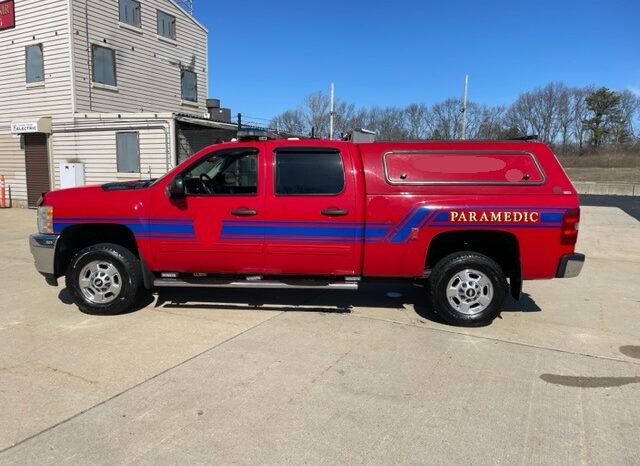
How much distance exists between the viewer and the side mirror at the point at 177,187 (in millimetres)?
5301

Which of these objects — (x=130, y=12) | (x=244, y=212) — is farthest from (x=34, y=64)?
(x=244, y=212)

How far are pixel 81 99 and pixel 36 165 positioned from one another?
313cm

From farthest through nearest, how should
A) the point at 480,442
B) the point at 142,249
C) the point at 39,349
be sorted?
the point at 142,249 → the point at 39,349 → the point at 480,442

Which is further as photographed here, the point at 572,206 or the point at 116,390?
the point at 572,206

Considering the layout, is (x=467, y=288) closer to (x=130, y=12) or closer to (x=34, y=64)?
(x=34, y=64)

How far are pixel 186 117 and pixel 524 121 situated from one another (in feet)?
223

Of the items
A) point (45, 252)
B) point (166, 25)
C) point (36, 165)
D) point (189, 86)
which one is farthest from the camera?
point (189, 86)

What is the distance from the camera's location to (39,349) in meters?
4.65

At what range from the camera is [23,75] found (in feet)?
57.4

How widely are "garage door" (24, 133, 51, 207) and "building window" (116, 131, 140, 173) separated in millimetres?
3233

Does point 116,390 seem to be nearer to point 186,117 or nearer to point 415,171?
point 415,171

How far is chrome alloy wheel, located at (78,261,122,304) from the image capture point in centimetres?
563

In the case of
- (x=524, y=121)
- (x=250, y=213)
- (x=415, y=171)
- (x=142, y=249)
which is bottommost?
(x=142, y=249)

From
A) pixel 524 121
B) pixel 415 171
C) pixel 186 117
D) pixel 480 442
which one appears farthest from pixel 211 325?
pixel 524 121
